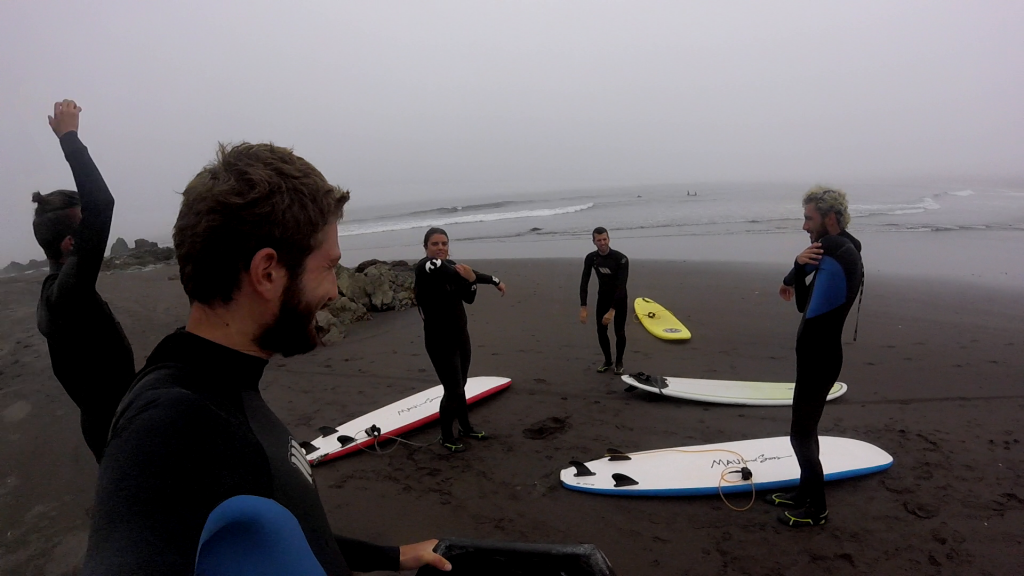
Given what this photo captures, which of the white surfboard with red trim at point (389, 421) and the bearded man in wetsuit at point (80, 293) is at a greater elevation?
the bearded man in wetsuit at point (80, 293)

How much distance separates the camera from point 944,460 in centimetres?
456

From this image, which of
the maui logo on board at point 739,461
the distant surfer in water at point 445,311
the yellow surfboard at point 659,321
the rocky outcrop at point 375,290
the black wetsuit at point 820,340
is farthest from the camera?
the rocky outcrop at point 375,290

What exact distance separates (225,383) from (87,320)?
194 centimetres

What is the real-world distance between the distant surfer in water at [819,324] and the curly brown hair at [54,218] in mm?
4311

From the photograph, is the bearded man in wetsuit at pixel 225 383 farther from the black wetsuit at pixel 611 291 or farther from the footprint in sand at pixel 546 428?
the black wetsuit at pixel 611 291

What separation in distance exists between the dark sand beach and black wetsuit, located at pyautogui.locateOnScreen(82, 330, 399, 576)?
307 centimetres

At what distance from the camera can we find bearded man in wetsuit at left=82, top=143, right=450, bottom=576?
723mm

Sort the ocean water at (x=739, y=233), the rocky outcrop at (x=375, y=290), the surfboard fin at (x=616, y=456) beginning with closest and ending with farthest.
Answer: the surfboard fin at (x=616, y=456), the rocky outcrop at (x=375, y=290), the ocean water at (x=739, y=233)

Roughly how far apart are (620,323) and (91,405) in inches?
232

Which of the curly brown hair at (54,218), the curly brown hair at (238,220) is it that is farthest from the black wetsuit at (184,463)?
the curly brown hair at (54,218)

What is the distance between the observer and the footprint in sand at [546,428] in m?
5.34

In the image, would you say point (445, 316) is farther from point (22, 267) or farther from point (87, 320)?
point (22, 267)

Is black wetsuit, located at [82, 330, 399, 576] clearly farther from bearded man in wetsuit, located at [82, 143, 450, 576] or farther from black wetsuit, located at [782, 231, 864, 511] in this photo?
Answer: black wetsuit, located at [782, 231, 864, 511]

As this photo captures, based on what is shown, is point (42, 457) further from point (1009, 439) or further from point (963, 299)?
point (963, 299)
